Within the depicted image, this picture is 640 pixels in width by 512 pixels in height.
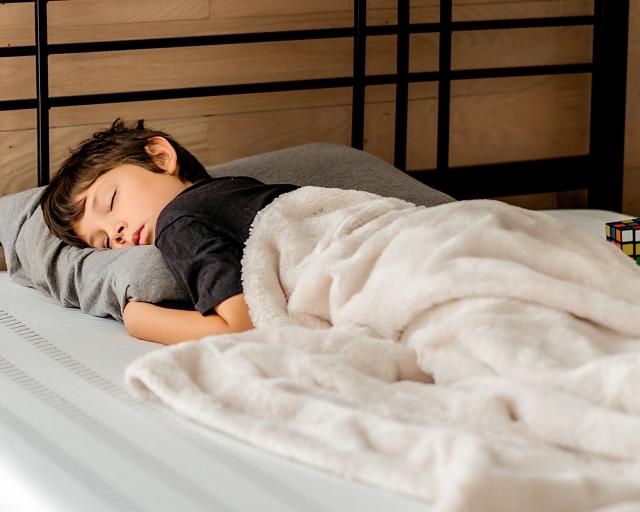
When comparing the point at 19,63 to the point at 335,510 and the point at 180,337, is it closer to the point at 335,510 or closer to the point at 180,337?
the point at 180,337

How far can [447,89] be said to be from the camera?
8.19 feet

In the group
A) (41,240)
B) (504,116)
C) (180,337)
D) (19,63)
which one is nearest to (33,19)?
(19,63)

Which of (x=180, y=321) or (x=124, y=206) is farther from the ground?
(x=124, y=206)

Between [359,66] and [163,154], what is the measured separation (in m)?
0.64

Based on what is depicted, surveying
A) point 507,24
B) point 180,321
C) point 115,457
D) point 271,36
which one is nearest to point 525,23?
point 507,24

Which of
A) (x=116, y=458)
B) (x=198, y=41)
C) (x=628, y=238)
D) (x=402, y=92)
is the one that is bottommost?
(x=116, y=458)

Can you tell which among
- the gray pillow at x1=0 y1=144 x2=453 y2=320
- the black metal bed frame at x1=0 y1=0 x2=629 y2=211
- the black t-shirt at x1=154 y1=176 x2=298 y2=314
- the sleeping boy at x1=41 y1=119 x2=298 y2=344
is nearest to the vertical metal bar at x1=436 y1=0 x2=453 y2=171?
the black metal bed frame at x1=0 y1=0 x2=629 y2=211

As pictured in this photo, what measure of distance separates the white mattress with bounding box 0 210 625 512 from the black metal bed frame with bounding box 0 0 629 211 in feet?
2.31

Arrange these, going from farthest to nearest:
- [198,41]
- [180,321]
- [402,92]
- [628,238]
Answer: [402,92]
[198,41]
[628,238]
[180,321]

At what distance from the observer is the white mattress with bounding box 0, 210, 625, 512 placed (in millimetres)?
1128

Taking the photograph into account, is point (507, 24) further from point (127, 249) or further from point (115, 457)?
point (115, 457)

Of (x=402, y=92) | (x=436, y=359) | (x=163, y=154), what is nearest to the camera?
(x=436, y=359)

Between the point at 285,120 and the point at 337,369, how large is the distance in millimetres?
1232

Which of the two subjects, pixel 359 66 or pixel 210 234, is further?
pixel 359 66
